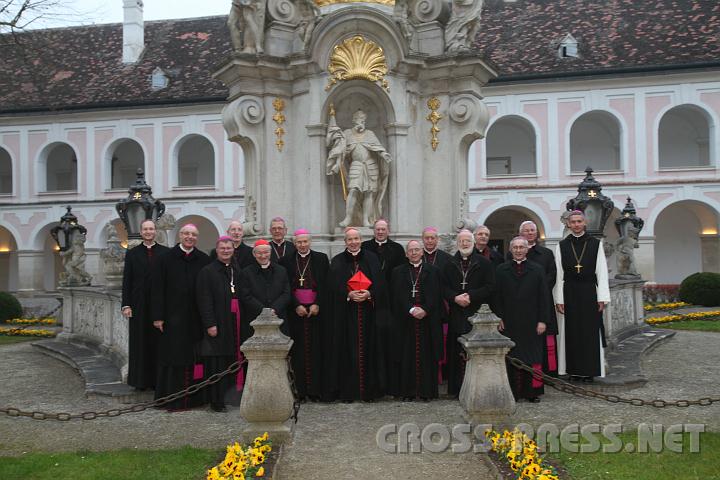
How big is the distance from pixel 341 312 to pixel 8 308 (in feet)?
55.2

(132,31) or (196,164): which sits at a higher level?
(132,31)

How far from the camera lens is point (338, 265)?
7.94 m

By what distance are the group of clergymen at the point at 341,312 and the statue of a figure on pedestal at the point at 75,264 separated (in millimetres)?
10510

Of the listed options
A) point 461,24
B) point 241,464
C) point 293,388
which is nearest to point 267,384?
point 293,388

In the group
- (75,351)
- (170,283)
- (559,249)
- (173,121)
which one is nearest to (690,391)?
(559,249)

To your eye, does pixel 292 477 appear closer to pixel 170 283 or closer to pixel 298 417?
pixel 298 417

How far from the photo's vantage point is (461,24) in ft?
32.8

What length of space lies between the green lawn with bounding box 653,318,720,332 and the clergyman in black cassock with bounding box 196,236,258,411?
12483 mm

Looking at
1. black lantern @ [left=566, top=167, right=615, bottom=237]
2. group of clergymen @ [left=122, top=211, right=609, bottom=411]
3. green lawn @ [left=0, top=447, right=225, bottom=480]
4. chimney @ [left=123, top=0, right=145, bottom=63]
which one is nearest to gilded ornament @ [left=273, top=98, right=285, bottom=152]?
group of clergymen @ [left=122, top=211, right=609, bottom=411]

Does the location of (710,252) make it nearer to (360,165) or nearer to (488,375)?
(360,165)

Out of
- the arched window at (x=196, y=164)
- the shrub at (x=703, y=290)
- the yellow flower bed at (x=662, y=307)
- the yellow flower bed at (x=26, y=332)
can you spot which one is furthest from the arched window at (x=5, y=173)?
the shrub at (x=703, y=290)

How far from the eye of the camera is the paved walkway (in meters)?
5.48

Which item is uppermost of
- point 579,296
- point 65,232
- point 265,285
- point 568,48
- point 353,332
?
point 568,48

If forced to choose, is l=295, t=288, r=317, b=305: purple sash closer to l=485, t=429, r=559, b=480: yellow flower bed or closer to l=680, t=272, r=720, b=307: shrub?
l=485, t=429, r=559, b=480: yellow flower bed
